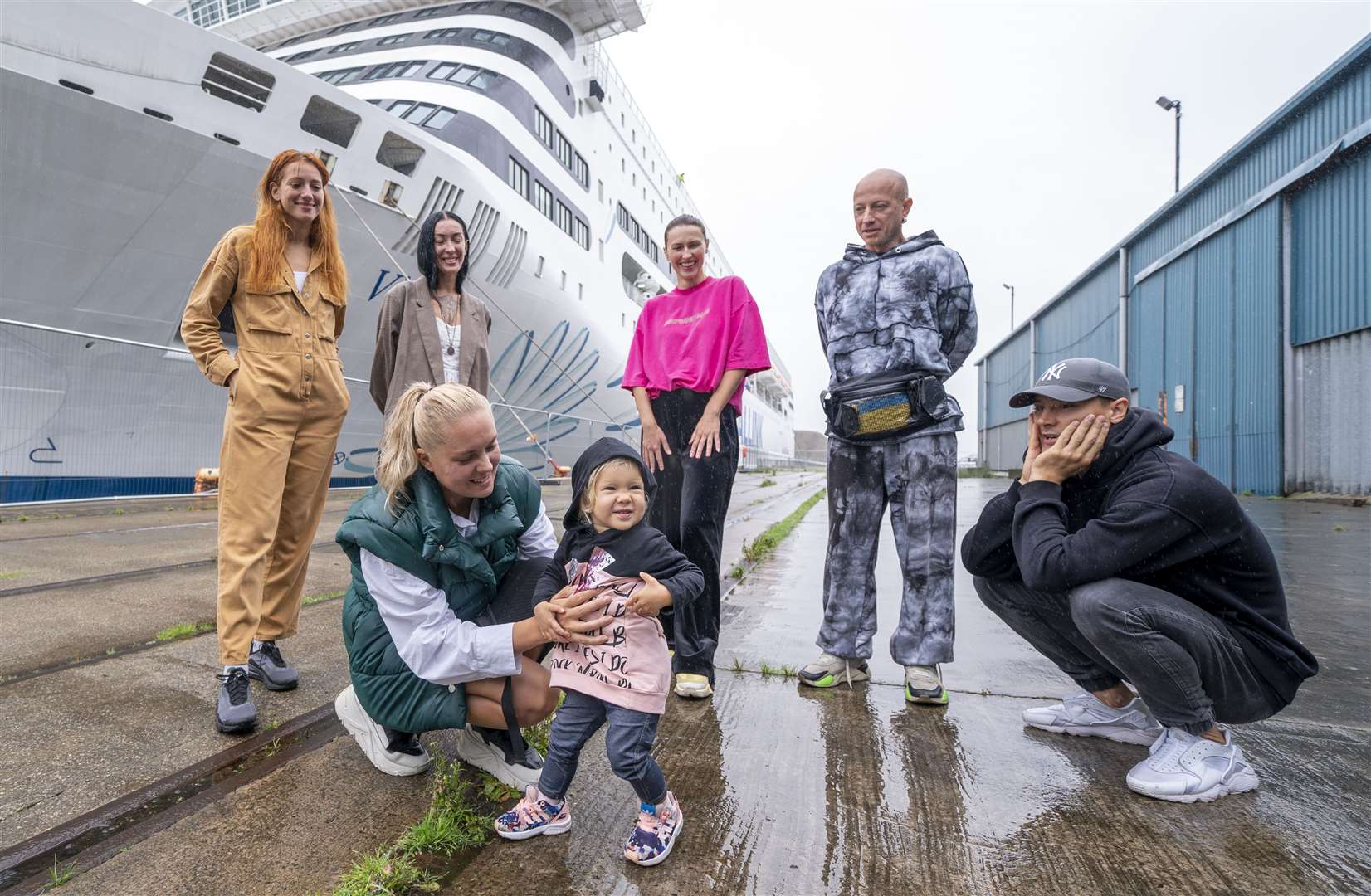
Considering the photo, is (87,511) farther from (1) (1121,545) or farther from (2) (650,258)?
(2) (650,258)

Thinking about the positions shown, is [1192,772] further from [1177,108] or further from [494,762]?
[1177,108]

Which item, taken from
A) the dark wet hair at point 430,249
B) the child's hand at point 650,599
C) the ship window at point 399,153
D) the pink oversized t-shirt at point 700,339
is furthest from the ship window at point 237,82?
the child's hand at point 650,599

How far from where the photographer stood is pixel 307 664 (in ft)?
8.02

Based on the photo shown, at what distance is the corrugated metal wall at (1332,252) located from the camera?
9.67 m

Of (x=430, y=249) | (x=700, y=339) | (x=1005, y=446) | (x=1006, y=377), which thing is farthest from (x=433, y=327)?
(x=1006, y=377)

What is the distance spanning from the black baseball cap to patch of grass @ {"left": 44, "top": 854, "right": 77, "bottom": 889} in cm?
213

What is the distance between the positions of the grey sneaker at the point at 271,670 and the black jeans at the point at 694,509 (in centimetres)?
116

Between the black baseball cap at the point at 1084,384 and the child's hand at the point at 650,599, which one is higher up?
the black baseball cap at the point at 1084,384

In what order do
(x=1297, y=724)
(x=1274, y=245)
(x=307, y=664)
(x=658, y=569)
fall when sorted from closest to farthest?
1. (x=658, y=569)
2. (x=1297, y=724)
3. (x=307, y=664)
4. (x=1274, y=245)

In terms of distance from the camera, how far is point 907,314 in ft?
7.65

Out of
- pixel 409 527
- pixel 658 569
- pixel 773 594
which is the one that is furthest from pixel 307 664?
pixel 773 594

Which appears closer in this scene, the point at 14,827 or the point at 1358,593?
the point at 14,827

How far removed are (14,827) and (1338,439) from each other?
13742 mm

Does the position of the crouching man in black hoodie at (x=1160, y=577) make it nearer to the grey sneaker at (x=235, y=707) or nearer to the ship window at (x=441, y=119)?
the grey sneaker at (x=235, y=707)
